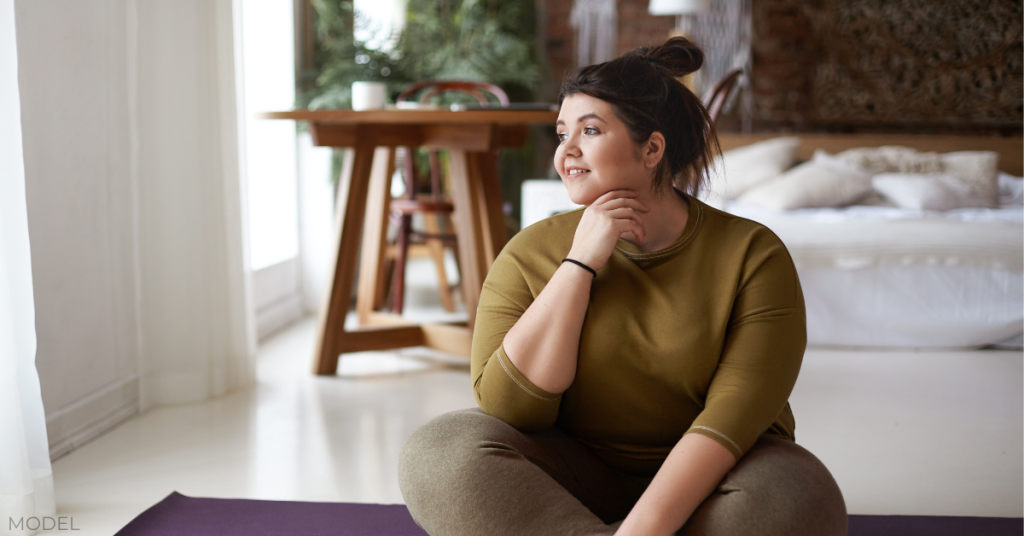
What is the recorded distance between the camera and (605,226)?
46.5 inches

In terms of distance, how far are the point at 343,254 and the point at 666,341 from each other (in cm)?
168

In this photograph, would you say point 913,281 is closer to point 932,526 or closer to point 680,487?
point 932,526

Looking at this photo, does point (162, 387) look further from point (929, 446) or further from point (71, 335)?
point (929, 446)

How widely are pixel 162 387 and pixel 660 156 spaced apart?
5.73ft

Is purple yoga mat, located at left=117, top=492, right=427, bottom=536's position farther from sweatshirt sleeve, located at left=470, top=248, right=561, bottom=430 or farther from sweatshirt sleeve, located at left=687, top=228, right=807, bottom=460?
sweatshirt sleeve, located at left=687, top=228, right=807, bottom=460

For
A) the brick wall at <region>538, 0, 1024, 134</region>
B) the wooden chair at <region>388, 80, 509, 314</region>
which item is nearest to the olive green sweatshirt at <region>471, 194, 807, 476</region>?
the wooden chair at <region>388, 80, 509, 314</region>

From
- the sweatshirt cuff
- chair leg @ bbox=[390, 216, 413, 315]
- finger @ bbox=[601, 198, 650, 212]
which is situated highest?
finger @ bbox=[601, 198, 650, 212]

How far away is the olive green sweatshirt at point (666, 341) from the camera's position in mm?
1137

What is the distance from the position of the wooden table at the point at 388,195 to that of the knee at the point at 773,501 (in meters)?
1.53

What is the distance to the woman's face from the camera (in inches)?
47.2

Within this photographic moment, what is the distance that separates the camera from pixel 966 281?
3.07 m

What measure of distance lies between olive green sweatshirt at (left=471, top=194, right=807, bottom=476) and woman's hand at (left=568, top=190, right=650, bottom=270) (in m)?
0.07

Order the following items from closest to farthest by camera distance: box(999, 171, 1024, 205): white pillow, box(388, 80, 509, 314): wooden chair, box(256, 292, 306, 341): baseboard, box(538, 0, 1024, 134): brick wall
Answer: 1. box(256, 292, 306, 341): baseboard
2. box(388, 80, 509, 314): wooden chair
3. box(999, 171, 1024, 205): white pillow
4. box(538, 0, 1024, 134): brick wall

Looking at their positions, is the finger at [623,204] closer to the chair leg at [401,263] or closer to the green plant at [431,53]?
the chair leg at [401,263]
